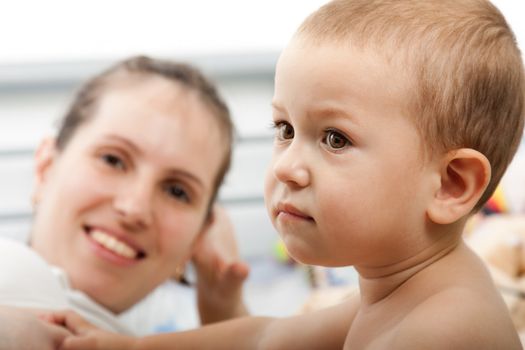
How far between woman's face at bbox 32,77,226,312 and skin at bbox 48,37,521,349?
21.4 inches

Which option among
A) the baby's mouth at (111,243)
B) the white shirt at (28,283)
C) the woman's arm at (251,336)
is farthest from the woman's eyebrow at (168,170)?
the woman's arm at (251,336)

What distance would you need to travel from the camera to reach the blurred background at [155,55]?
2.25m

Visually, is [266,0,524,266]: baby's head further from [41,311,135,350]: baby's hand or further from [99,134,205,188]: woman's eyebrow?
[99,134,205,188]: woman's eyebrow

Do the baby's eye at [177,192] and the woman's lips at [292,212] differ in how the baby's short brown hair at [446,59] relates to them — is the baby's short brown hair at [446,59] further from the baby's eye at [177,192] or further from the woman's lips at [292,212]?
the baby's eye at [177,192]

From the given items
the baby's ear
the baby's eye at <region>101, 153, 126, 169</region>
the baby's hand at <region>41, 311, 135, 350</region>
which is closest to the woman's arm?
the baby's hand at <region>41, 311, 135, 350</region>

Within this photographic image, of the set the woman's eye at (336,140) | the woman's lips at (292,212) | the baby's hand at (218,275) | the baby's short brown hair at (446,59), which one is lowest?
the baby's hand at (218,275)

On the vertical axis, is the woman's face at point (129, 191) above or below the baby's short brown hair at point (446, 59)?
below

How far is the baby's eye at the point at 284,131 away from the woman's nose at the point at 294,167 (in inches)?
1.8

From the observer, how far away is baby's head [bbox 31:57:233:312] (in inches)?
54.0

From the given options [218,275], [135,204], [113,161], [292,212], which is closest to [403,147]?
[292,212]

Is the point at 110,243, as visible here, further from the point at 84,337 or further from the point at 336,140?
the point at 336,140

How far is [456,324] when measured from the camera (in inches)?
30.7

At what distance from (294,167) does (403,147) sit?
122 mm

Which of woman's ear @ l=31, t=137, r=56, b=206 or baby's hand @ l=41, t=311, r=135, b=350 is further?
woman's ear @ l=31, t=137, r=56, b=206
